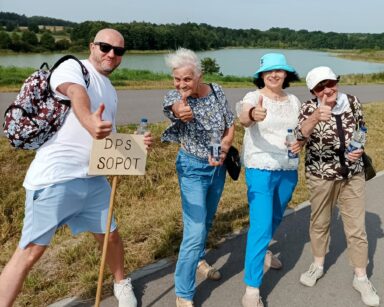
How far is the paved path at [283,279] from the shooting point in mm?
3010

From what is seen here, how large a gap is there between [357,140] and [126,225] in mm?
2293

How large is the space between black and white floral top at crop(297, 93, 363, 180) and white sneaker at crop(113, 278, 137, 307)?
1539 millimetres

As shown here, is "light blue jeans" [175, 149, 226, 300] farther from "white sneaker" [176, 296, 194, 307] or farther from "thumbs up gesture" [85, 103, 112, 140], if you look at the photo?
"thumbs up gesture" [85, 103, 112, 140]

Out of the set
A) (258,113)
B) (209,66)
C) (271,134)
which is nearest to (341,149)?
(271,134)

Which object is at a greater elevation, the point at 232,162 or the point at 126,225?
the point at 232,162

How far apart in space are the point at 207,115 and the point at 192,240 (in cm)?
83

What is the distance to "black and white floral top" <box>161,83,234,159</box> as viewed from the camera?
2.79 m

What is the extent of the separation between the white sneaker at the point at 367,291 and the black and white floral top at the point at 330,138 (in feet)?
2.64

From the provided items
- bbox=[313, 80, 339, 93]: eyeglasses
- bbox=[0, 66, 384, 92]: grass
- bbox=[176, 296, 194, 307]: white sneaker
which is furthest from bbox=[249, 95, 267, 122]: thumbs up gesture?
bbox=[0, 66, 384, 92]: grass

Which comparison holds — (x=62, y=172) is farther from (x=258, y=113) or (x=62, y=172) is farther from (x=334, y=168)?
(x=334, y=168)

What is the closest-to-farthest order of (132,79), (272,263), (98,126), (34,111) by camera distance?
(98,126)
(34,111)
(272,263)
(132,79)

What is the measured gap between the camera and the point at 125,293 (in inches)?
113

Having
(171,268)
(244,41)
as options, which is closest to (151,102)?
(171,268)

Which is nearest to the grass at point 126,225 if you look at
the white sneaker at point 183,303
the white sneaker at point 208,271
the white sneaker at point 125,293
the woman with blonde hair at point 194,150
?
the white sneaker at point 125,293
